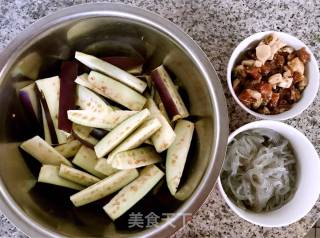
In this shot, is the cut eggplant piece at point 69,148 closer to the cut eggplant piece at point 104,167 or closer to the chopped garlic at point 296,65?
the cut eggplant piece at point 104,167

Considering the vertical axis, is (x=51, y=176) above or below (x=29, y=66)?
below

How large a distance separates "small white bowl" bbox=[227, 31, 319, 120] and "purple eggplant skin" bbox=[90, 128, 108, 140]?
291 mm

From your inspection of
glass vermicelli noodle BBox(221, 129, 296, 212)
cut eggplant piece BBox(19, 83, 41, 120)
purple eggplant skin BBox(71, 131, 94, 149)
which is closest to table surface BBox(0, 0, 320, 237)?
glass vermicelli noodle BBox(221, 129, 296, 212)

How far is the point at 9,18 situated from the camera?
42.4 inches

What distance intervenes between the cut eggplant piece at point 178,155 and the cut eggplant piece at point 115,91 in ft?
0.34

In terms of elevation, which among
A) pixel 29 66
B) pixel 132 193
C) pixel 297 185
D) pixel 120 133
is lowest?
pixel 297 185

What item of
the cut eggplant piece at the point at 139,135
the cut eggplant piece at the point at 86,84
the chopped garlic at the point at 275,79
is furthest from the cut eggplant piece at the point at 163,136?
the chopped garlic at the point at 275,79

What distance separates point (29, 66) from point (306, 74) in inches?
24.5

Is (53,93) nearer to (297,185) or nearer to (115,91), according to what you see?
(115,91)

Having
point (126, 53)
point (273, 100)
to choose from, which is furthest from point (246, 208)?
point (126, 53)

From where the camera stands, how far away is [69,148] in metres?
1.00

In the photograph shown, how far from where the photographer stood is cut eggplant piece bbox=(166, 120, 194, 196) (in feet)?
3.12

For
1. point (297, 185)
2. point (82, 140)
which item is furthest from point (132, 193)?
point (297, 185)

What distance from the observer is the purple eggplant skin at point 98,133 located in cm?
98
